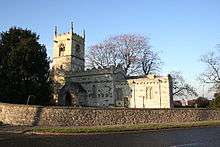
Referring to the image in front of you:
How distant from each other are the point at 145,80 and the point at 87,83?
1214cm

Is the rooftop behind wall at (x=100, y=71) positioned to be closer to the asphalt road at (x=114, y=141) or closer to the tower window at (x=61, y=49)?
the tower window at (x=61, y=49)

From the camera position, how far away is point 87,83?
66500 mm

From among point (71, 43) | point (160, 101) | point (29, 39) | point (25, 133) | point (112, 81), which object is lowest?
point (25, 133)

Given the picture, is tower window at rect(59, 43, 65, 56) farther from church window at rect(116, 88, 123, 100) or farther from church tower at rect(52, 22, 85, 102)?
church window at rect(116, 88, 123, 100)

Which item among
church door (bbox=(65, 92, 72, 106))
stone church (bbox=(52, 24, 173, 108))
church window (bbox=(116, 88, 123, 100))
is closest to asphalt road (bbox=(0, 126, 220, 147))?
stone church (bbox=(52, 24, 173, 108))

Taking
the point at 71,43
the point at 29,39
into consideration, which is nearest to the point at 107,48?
the point at 71,43

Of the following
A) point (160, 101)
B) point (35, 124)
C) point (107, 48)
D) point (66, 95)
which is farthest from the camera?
point (107, 48)

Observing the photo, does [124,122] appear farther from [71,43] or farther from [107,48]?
[71,43]

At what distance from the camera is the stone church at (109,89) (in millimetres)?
60188

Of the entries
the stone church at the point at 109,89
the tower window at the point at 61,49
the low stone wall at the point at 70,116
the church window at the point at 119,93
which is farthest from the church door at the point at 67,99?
the low stone wall at the point at 70,116

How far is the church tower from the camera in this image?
71562mm

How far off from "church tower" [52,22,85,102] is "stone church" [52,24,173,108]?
1.03 feet

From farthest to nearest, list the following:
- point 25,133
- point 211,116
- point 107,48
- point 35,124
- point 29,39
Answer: point 107,48, point 29,39, point 211,116, point 35,124, point 25,133

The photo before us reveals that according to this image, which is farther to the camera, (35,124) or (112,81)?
(112,81)
